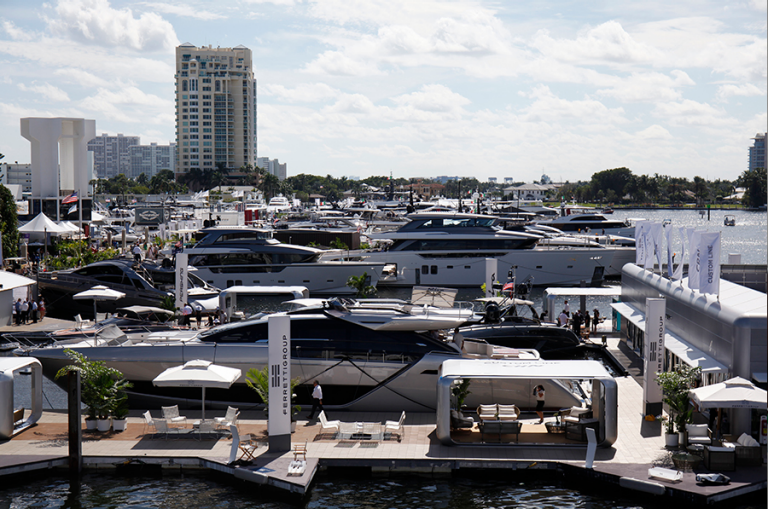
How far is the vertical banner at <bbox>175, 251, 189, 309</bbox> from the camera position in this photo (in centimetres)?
2956

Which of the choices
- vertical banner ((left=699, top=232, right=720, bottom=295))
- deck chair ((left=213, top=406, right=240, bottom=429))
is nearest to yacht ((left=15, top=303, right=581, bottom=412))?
deck chair ((left=213, top=406, right=240, bottom=429))

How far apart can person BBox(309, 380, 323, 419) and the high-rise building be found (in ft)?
589

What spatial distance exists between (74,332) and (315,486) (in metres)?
11.7

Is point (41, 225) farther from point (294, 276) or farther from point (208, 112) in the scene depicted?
point (208, 112)

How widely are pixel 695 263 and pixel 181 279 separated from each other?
65.4ft

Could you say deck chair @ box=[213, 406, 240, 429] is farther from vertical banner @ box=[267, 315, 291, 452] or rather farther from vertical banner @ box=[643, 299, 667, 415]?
vertical banner @ box=[643, 299, 667, 415]

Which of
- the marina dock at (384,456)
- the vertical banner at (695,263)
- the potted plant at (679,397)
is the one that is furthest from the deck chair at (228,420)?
the vertical banner at (695,263)

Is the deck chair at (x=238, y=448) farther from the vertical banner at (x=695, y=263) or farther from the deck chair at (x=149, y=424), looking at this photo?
the vertical banner at (x=695, y=263)

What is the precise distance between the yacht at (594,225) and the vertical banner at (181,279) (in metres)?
48.2

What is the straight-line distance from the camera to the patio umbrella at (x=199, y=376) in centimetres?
1559

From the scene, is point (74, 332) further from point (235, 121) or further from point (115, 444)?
point (235, 121)

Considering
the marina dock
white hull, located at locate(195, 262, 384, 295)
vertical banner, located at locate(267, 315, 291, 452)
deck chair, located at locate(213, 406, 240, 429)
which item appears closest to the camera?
the marina dock

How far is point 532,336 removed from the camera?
24.0 metres

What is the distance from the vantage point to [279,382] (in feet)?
48.5
